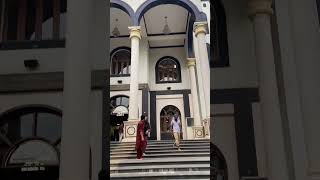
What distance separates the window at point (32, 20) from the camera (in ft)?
24.4

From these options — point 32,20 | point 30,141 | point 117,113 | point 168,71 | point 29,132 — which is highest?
point 32,20

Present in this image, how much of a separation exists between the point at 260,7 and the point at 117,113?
8.30 feet

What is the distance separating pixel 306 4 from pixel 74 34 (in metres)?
2.60

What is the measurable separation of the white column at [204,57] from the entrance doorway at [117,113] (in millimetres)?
828

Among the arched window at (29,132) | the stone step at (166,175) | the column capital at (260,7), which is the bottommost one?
the stone step at (166,175)

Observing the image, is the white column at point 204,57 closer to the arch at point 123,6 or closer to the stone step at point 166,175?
the stone step at point 166,175

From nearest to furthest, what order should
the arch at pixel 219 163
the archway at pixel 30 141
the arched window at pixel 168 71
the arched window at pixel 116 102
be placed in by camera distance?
→ the arched window at pixel 116 102
the archway at pixel 30 141
the arch at pixel 219 163
the arched window at pixel 168 71

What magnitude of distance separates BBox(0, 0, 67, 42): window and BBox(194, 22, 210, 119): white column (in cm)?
294

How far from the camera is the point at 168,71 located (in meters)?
9.15

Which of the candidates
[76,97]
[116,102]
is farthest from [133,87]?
[76,97]

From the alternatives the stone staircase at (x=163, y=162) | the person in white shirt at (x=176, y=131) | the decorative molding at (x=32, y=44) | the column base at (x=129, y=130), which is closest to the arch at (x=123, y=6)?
the column base at (x=129, y=130)

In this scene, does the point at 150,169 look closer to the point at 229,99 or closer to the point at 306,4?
the point at 306,4

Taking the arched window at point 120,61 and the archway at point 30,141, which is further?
the archway at point 30,141

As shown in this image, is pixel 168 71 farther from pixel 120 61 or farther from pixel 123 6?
pixel 123 6
